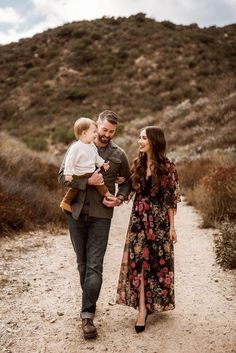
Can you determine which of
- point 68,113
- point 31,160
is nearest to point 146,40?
point 68,113

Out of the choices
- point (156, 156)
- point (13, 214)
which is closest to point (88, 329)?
point (156, 156)

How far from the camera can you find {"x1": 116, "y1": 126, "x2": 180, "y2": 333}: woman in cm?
430

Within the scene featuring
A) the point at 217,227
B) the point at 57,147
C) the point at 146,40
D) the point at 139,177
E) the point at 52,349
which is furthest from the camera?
the point at 146,40

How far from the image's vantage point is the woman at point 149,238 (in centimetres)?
430

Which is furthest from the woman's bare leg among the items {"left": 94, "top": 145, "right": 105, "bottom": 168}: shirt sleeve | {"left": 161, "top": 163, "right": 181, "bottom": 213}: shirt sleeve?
{"left": 94, "top": 145, "right": 105, "bottom": 168}: shirt sleeve

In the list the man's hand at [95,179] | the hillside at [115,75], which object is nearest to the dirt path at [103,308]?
the man's hand at [95,179]

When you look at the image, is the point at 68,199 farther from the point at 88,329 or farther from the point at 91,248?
the point at 88,329

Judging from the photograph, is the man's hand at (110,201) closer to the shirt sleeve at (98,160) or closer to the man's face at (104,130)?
the shirt sleeve at (98,160)

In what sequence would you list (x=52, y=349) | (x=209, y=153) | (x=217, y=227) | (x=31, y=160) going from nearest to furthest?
(x=52, y=349), (x=217, y=227), (x=31, y=160), (x=209, y=153)

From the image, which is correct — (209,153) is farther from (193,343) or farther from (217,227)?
(193,343)

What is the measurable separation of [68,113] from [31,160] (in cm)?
1704

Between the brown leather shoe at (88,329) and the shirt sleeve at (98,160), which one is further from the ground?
the shirt sleeve at (98,160)

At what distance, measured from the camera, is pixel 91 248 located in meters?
4.14

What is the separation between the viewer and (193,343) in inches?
161
